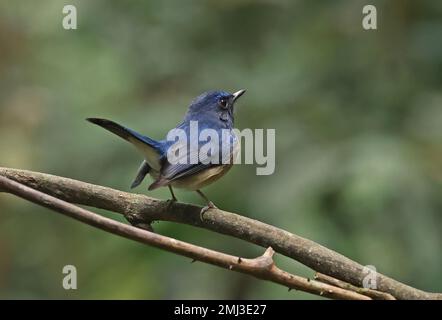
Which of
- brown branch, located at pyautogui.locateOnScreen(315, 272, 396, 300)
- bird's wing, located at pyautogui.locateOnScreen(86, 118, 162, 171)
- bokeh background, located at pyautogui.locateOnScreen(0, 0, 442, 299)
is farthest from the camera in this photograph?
bokeh background, located at pyautogui.locateOnScreen(0, 0, 442, 299)

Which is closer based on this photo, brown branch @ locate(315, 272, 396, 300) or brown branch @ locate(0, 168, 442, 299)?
brown branch @ locate(315, 272, 396, 300)

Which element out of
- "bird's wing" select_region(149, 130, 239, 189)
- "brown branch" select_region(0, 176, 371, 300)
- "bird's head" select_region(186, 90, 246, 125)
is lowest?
"brown branch" select_region(0, 176, 371, 300)

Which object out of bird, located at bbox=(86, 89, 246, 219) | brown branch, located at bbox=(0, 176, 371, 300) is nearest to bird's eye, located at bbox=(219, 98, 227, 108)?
bird, located at bbox=(86, 89, 246, 219)

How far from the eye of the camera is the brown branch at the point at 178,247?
2.08 metres

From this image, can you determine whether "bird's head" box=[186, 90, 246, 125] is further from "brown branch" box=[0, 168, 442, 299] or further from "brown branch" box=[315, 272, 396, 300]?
"brown branch" box=[315, 272, 396, 300]

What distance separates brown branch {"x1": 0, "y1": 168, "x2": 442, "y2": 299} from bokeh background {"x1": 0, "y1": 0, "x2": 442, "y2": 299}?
882mm

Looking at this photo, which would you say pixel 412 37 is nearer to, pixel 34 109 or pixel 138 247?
pixel 138 247

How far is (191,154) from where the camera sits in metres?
3.84

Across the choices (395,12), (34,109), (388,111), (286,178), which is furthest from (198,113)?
(34,109)

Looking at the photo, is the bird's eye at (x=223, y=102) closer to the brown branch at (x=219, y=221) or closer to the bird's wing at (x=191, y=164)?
the bird's wing at (x=191, y=164)

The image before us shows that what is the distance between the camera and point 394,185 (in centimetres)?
397

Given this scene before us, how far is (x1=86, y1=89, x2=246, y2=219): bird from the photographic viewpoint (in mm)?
3609

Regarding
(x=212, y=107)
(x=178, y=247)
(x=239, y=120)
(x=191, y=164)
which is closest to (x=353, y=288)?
(x=178, y=247)

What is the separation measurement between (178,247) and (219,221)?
2.92 ft
